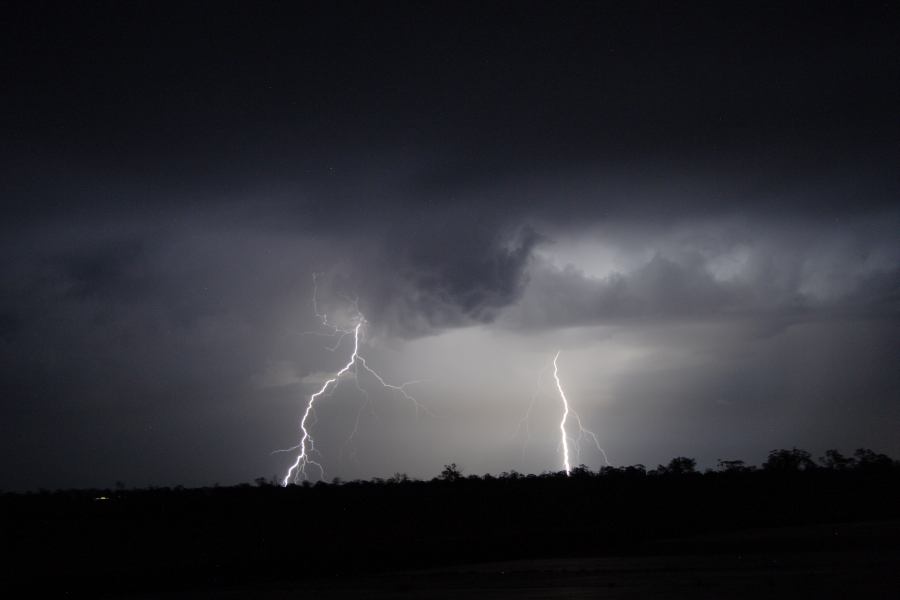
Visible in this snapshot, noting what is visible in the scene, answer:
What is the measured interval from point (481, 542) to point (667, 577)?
52.7 ft

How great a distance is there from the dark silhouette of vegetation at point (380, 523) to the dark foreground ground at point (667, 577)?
107 inches

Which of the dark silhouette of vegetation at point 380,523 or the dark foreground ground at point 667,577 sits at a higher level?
the dark silhouette of vegetation at point 380,523

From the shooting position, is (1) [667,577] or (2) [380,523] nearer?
(1) [667,577]

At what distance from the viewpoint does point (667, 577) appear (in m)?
23.1

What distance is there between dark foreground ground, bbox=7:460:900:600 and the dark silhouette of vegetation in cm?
16

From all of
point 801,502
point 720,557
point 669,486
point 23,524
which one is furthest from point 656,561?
point 669,486

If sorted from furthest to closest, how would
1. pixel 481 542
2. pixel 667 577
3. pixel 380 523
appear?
1. pixel 380 523
2. pixel 481 542
3. pixel 667 577

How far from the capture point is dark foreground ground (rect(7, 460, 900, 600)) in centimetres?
2338

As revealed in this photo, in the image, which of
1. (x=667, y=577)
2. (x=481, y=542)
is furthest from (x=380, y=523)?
(x=667, y=577)

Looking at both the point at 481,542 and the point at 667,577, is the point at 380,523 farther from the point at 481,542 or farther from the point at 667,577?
the point at 667,577

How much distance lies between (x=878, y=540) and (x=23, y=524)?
50639 millimetres

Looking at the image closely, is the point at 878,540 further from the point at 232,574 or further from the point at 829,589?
the point at 232,574

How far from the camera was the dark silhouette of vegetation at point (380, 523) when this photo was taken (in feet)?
110

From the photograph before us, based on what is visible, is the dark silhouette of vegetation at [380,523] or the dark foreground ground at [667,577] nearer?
the dark foreground ground at [667,577]
